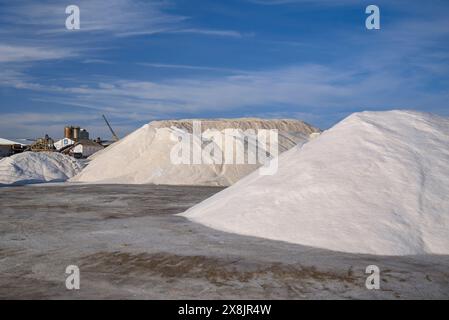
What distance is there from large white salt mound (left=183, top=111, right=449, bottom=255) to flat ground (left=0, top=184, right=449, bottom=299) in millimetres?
373

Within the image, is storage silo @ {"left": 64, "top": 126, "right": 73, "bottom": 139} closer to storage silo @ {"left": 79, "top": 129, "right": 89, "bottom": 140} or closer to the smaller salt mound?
storage silo @ {"left": 79, "top": 129, "right": 89, "bottom": 140}

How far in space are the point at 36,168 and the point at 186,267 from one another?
72.6 feet

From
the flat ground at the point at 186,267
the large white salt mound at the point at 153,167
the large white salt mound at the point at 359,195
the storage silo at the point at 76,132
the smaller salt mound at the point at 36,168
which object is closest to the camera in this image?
the flat ground at the point at 186,267

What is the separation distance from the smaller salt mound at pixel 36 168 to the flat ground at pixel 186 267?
16.2 meters

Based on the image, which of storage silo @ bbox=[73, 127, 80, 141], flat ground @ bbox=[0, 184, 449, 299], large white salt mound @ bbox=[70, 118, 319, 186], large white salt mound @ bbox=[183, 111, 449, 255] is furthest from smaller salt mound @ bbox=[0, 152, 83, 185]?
storage silo @ bbox=[73, 127, 80, 141]

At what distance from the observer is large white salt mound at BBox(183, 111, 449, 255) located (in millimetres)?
5938

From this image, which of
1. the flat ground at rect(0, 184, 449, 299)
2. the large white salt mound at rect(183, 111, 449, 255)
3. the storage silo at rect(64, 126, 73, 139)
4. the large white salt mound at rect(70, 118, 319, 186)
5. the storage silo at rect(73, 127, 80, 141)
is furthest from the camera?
the storage silo at rect(73, 127, 80, 141)

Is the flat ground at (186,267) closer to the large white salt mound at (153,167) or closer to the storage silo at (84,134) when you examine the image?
the large white salt mound at (153,167)

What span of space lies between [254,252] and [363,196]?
1920mm

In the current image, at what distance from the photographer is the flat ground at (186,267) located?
407 centimetres

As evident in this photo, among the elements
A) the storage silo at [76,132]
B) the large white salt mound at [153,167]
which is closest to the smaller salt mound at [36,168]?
the large white salt mound at [153,167]

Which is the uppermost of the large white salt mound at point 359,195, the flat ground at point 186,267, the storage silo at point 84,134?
the storage silo at point 84,134
